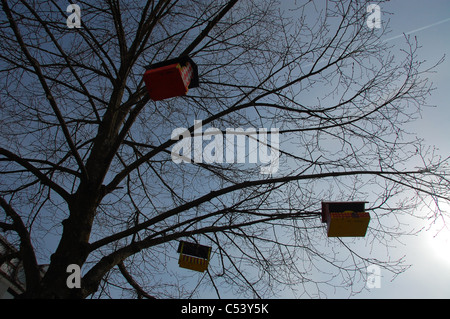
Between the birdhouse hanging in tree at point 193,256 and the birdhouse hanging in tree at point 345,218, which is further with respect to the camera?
the birdhouse hanging in tree at point 193,256

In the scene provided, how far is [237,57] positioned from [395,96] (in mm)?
1747

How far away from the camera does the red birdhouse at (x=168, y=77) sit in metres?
2.71

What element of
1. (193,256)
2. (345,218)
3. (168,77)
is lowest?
(193,256)

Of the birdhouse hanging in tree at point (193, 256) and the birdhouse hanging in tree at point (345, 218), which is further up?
the birdhouse hanging in tree at point (345, 218)

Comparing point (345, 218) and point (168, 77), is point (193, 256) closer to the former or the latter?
point (345, 218)

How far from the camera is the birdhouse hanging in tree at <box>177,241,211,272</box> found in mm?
3232

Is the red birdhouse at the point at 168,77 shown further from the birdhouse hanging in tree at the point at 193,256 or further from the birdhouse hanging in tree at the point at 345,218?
the birdhouse hanging in tree at the point at 345,218

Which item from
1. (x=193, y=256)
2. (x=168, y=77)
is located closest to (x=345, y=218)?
(x=193, y=256)

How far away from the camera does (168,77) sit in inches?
108

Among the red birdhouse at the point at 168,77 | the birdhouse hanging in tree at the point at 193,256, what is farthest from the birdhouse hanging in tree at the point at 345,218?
the red birdhouse at the point at 168,77

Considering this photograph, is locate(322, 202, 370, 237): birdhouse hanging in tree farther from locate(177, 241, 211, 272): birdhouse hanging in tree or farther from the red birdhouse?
the red birdhouse

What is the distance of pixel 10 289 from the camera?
1002cm

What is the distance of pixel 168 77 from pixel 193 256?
1.83 m

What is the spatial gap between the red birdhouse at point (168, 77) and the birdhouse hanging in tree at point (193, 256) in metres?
1.56
